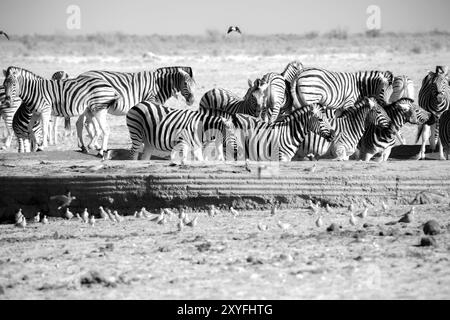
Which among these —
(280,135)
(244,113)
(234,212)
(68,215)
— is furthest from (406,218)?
(244,113)

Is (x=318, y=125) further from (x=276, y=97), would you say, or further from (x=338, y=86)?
(x=338, y=86)

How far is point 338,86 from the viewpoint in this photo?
16766mm

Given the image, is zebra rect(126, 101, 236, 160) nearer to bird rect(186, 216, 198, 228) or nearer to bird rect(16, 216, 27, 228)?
bird rect(16, 216, 27, 228)

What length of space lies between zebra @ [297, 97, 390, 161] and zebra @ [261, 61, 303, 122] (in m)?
2.20

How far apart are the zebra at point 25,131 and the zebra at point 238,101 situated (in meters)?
2.41

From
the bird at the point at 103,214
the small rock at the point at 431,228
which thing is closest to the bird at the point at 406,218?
the small rock at the point at 431,228

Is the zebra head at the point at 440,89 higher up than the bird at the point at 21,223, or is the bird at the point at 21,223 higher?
the zebra head at the point at 440,89

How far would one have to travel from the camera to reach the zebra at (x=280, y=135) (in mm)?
11727

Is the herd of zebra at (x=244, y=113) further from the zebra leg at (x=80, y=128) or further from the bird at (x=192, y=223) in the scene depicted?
the bird at (x=192, y=223)

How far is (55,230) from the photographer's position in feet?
30.5

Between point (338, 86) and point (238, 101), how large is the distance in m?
2.59

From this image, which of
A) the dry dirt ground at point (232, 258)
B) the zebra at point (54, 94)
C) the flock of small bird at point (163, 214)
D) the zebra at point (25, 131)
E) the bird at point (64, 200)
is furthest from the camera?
the zebra at point (54, 94)

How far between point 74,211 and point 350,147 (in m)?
3.86
